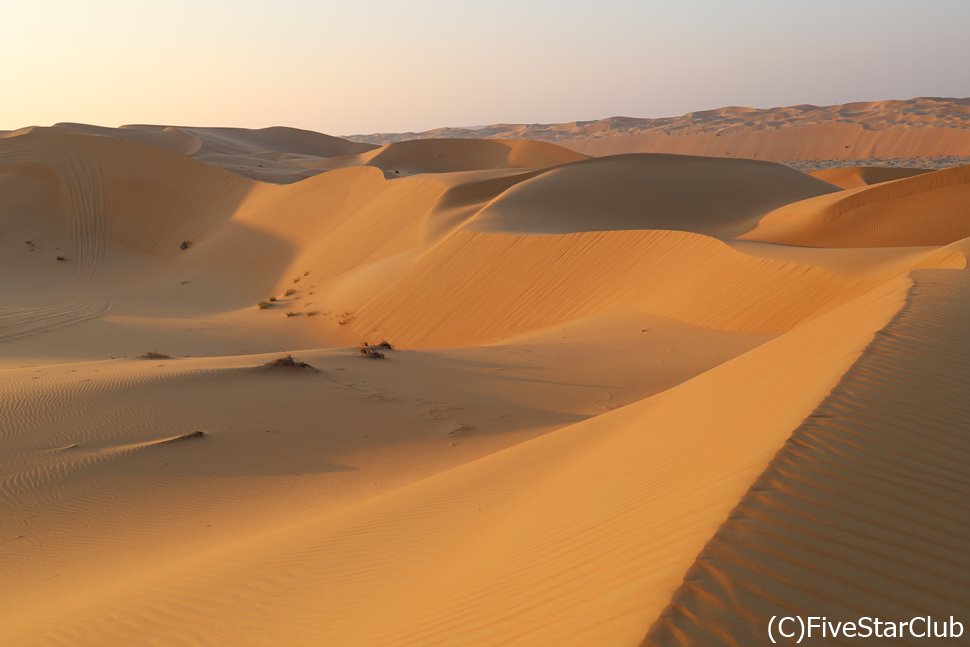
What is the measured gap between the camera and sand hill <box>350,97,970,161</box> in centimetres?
6600

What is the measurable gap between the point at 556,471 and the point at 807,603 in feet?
10.8

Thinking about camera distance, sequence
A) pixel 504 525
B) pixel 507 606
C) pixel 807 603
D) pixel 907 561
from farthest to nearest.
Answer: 1. pixel 504 525
2. pixel 507 606
3. pixel 907 561
4. pixel 807 603

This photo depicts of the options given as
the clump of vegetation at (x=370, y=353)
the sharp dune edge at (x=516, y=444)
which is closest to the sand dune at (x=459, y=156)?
the sharp dune edge at (x=516, y=444)

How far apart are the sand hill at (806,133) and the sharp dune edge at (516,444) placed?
53.0 meters

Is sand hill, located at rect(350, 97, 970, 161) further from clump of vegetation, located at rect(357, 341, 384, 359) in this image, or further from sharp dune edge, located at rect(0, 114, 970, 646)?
clump of vegetation, located at rect(357, 341, 384, 359)

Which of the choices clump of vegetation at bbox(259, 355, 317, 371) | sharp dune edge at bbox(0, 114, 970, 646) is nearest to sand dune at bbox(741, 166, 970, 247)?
sharp dune edge at bbox(0, 114, 970, 646)

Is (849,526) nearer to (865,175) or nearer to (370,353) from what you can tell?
(370,353)

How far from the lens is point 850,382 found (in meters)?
4.07

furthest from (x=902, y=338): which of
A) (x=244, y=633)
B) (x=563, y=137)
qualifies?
(x=563, y=137)

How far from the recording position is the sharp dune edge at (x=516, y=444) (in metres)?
2.78

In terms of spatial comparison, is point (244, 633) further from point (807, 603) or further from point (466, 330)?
point (466, 330)

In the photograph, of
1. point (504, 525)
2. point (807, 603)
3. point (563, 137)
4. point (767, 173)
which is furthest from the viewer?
point (563, 137)

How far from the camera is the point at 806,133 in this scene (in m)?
76.8

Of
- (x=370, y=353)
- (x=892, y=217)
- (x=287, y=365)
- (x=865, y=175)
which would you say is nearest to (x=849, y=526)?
(x=287, y=365)
